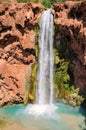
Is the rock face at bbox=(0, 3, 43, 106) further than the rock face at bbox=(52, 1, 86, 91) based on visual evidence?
Yes

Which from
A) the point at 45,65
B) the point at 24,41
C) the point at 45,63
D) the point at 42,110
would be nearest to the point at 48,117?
the point at 42,110

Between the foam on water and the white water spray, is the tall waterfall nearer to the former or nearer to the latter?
the white water spray

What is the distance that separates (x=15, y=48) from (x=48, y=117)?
6848 millimetres

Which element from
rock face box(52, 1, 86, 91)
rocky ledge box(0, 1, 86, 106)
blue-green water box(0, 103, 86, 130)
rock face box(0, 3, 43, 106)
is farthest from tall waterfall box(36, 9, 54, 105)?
blue-green water box(0, 103, 86, 130)

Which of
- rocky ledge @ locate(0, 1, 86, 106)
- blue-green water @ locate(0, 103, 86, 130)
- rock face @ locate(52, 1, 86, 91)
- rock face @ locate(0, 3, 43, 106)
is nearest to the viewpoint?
blue-green water @ locate(0, 103, 86, 130)

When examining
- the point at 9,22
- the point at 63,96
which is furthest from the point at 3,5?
the point at 63,96

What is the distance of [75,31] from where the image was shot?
882 inches

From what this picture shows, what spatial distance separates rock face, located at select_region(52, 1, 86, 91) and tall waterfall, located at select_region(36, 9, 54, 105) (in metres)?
1.01

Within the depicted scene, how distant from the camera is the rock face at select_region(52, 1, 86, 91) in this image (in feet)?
71.3

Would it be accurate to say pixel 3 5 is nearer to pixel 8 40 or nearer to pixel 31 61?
pixel 8 40

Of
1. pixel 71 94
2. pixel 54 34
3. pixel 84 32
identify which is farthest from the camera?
pixel 54 34

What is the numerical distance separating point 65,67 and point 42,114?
475 centimetres

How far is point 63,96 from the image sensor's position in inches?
923

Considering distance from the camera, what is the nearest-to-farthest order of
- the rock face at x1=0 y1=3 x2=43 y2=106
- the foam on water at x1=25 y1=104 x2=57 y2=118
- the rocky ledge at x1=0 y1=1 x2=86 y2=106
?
the foam on water at x1=25 y1=104 x2=57 y2=118 < the rocky ledge at x1=0 y1=1 x2=86 y2=106 < the rock face at x1=0 y1=3 x2=43 y2=106
